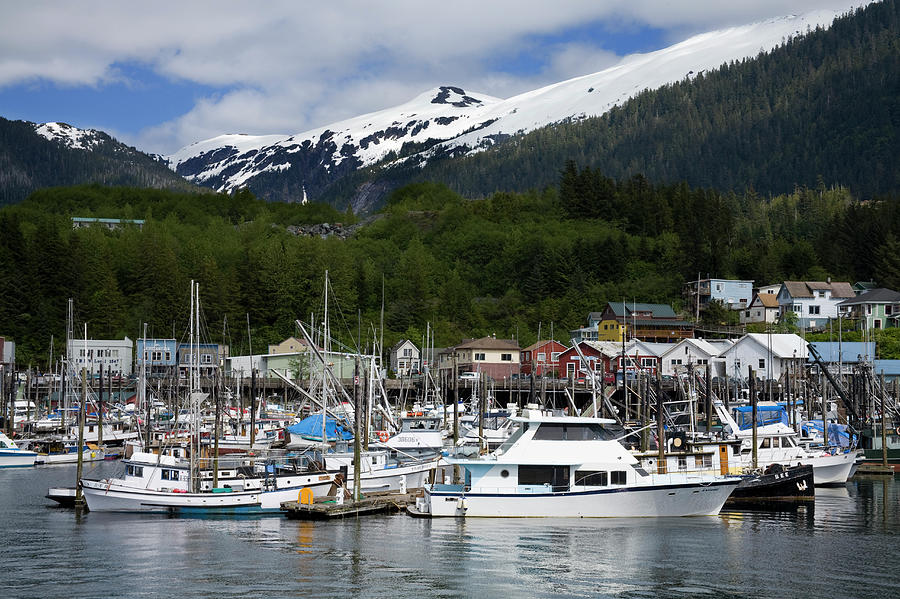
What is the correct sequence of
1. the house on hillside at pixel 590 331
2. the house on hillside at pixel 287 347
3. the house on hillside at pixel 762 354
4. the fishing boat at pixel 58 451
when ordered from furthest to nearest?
the house on hillside at pixel 590 331 → the house on hillside at pixel 287 347 → the house on hillside at pixel 762 354 → the fishing boat at pixel 58 451

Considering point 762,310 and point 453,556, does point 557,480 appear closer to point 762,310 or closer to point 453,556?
point 453,556

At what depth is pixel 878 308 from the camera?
144250 millimetres

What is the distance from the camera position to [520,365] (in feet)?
438

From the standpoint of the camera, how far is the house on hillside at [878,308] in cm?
14282

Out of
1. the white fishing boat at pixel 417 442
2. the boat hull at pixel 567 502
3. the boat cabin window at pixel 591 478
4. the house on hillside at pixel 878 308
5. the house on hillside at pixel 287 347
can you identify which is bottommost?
the boat hull at pixel 567 502

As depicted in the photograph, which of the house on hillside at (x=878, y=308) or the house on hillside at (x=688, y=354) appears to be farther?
the house on hillside at (x=878, y=308)

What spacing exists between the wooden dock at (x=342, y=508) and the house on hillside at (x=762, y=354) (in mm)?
78657

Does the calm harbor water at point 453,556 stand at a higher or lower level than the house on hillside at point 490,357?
lower

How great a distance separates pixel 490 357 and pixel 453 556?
96.7 meters

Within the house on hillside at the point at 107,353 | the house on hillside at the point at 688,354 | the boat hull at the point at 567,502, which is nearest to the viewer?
the boat hull at the point at 567,502

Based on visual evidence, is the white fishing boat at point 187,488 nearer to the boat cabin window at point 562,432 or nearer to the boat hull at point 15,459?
the boat cabin window at point 562,432

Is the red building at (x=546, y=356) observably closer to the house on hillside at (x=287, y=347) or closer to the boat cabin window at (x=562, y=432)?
the house on hillside at (x=287, y=347)

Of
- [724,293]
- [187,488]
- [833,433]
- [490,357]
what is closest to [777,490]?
[833,433]

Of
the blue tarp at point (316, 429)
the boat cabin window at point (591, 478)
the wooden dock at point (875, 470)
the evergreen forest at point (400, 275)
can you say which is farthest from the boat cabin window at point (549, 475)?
the evergreen forest at point (400, 275)
